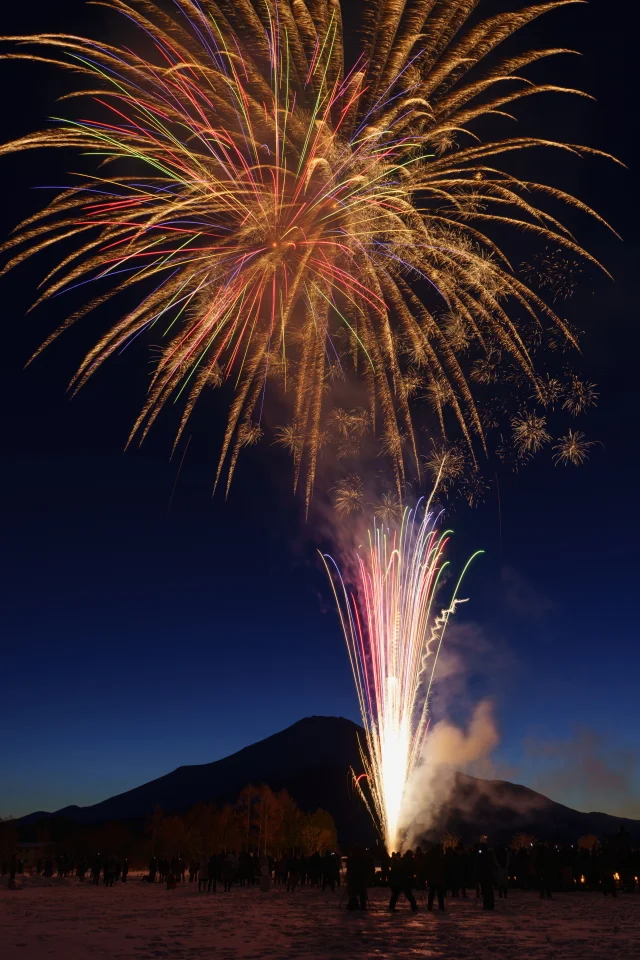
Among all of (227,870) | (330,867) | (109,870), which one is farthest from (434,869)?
(109,870)

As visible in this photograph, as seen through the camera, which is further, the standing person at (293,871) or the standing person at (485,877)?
the standing person at (293,871)

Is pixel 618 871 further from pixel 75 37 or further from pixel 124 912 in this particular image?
pixel 75 37

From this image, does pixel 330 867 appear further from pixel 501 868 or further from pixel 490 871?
pixel 490 871

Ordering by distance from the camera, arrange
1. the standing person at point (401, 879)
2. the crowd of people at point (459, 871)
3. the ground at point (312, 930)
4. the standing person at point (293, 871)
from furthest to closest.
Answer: the standing person at point (293, 871), the crowd of people at point (459, 871), the standing person at point (401, 879), the ground at point (312, 930)

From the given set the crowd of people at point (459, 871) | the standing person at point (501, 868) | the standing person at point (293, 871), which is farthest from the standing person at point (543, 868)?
the standing person at point (293, 871)

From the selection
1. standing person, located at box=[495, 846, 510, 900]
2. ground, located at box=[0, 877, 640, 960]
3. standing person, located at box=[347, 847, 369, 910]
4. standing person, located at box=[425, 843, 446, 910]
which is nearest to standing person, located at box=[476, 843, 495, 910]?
ground, located at box=[0, 877, 640, 960]

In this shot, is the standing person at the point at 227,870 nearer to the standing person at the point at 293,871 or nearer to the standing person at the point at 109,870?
the standing person at the point at 293,871

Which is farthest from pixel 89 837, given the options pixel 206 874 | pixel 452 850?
pixel 452 850

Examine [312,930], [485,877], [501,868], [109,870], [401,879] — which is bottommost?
[312,930]
